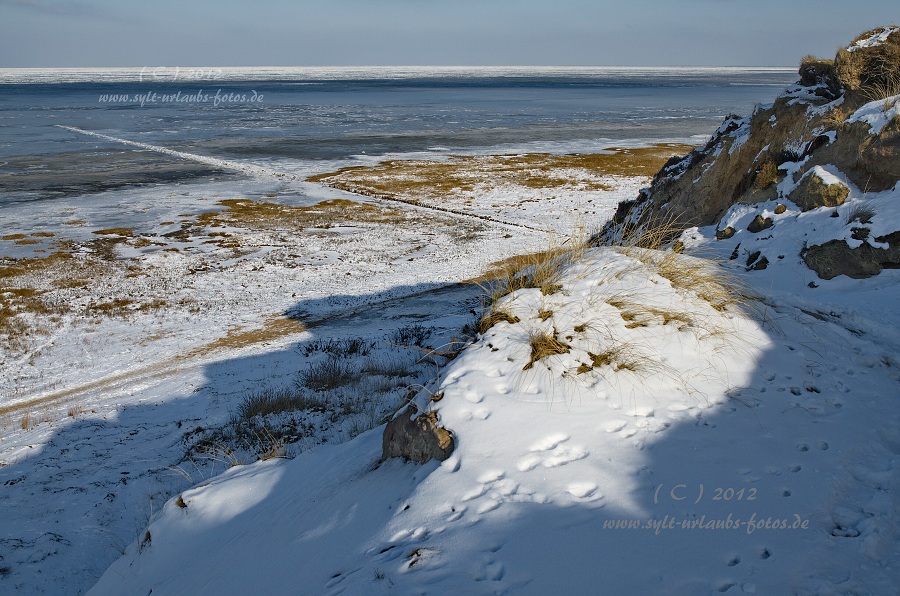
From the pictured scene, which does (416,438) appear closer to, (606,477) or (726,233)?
(606,477)

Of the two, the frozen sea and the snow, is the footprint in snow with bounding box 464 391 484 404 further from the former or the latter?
the frozen sea

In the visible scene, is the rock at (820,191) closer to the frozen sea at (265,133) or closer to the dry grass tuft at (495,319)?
the dry grass tuft at (495,319)

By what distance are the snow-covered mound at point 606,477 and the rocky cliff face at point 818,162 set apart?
1.92 m

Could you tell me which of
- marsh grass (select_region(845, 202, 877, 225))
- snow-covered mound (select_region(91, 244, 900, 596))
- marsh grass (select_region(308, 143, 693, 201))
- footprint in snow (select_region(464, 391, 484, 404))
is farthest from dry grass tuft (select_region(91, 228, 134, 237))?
marsh grass (select_region(845, 202, 877, 225))

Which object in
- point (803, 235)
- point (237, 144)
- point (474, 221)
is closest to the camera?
point (803, 235)

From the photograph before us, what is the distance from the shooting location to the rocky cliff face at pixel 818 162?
791 cm

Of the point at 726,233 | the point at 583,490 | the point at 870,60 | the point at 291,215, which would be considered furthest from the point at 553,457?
the point at 291,215

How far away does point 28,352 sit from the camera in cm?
1233

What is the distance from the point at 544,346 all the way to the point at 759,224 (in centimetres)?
578

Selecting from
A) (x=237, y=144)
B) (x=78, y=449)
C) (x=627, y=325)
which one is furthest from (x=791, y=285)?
(x=237, y=144)

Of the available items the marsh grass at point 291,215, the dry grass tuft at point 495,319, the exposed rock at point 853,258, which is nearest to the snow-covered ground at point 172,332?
the marsh grass at point 291,215

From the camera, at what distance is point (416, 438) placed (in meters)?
4.45

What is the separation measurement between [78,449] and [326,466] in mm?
4816

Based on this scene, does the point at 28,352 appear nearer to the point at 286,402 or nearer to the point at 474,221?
the point at 286,402
